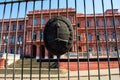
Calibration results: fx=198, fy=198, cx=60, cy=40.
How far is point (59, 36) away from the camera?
404cm

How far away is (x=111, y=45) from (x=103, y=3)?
3405 centimetres

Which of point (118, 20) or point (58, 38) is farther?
point (118, 20)

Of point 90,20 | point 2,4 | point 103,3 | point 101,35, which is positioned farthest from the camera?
point 90,20

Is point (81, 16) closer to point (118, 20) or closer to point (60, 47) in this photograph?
point (118, 20)

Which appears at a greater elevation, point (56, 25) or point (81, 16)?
point (81, 16)

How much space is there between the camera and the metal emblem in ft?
13.2

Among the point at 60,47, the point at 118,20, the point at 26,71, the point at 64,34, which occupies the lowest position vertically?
the point at 26,71

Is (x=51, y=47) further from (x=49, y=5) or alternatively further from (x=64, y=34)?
(x=49, y=5)

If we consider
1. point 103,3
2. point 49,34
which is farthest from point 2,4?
point 103,3

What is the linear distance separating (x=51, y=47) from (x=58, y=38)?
0.24 metres

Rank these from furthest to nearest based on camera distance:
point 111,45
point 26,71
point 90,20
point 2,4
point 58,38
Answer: point 90,20 < point 111,45 < point 26,71 < point 2,4 < point 58,38

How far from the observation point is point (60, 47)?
402cm

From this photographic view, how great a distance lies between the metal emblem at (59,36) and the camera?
13.2 ft

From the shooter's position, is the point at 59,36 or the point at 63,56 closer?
the point at 59,36
